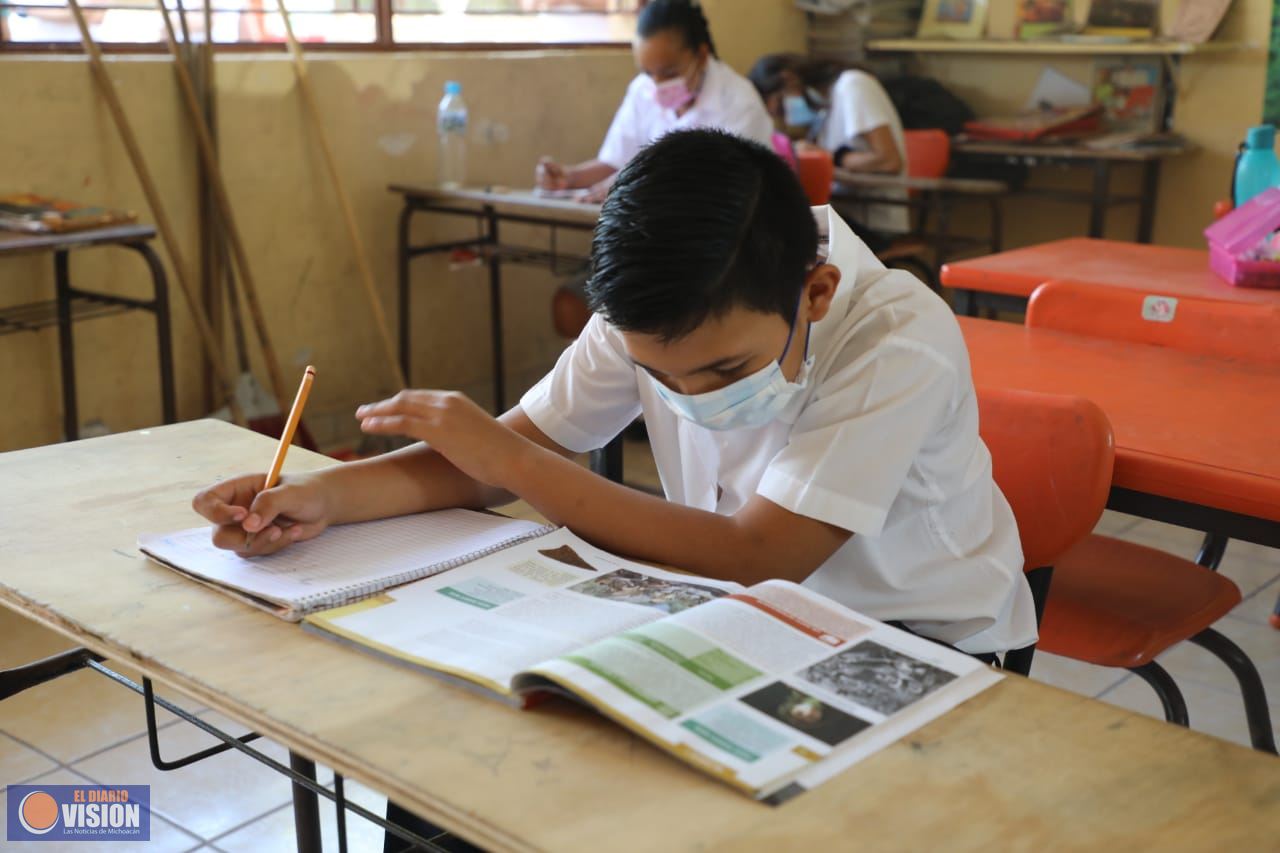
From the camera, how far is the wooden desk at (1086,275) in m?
2.48

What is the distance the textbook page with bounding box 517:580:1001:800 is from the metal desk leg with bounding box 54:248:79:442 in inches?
104

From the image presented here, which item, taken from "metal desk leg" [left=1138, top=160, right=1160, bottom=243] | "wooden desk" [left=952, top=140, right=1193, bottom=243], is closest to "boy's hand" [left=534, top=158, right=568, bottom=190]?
"wooden desk" [left=952, top=140, right=1193, bottom=243]

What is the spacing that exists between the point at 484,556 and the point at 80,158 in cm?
266

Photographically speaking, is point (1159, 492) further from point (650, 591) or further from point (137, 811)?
point (137, 811)

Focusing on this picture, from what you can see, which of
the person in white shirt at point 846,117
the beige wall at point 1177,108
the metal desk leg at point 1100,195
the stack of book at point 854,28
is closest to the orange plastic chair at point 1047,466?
the person in white shirt at point 846,117

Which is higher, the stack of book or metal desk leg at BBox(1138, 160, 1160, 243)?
the stack of book

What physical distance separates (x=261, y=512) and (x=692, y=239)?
1.54ft

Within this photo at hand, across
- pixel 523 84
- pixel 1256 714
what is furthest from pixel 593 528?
pixel 523 84

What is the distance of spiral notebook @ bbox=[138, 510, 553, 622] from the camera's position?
1124 millimetres

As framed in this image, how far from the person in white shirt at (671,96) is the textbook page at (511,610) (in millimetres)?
2722

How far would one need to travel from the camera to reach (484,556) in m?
1.22

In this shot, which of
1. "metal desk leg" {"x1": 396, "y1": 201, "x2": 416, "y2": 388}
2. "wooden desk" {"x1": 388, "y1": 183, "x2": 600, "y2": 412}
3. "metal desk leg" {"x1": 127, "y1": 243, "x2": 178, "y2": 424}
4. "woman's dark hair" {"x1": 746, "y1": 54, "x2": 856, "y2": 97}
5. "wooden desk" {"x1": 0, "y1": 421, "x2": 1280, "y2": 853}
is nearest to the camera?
"wooden desk" {"x1": 0, "y1": 421, "x2": 1280, "y2": 853}

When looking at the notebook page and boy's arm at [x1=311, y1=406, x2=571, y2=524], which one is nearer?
the notebook page

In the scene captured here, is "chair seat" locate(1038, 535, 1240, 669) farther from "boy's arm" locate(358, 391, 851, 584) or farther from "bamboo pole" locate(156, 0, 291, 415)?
"bamboo pole" locate(156, 0, 291, 415)
